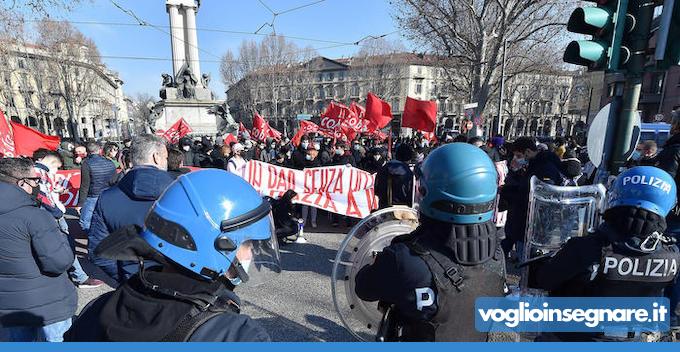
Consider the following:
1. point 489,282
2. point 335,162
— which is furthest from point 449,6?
point 489,282

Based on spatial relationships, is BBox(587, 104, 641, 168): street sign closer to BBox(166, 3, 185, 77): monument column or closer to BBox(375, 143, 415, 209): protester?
BBox(375, 143, 415, 209): protester

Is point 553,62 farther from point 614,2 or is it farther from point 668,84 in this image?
point 614,2

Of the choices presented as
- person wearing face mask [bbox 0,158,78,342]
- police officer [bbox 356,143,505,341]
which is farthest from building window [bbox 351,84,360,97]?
police officer [bbox 356,143,505,341]

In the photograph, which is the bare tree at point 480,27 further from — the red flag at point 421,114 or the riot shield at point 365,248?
the riot shield at point 365,248

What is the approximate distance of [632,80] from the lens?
3066mm

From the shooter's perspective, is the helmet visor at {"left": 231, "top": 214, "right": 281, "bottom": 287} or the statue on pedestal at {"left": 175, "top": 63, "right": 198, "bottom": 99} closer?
the helmet visor at {"left": 231, "top": 214, "right": 281, "bottom": 287}

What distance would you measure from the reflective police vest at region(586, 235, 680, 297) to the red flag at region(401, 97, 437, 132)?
6.90 meters

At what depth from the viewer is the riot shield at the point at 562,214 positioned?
3.07 meters

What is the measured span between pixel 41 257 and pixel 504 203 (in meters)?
4.86

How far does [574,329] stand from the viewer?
1814 mm

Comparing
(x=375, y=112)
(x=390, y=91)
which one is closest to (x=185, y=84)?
(x=375, y=112)

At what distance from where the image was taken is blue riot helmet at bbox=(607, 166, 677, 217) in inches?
65.6

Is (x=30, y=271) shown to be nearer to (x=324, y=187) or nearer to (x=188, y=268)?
(x=188, y=268)

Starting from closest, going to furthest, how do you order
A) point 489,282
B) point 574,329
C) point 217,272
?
point 217,272, point 489,282, point 574,329
